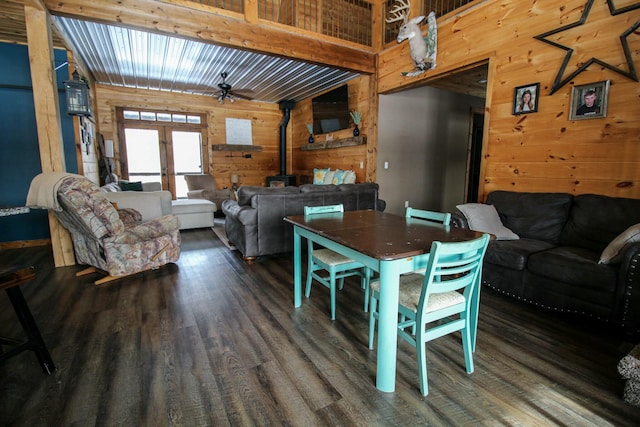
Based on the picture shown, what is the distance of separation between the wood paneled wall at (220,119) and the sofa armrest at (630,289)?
291 inches

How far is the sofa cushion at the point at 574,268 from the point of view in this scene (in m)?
1.99

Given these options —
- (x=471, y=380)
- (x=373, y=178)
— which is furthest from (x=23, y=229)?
(x=471, y=380)

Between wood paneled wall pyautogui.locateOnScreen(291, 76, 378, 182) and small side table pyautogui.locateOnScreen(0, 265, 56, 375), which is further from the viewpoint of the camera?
wood paneled wall pyautogui.locateOnScreen(291, 76, 378, 182)

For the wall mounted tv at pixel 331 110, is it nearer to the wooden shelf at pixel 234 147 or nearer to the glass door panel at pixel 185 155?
the wooden shelf at pixel 234 147

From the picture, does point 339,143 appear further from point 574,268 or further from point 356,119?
point 574,268

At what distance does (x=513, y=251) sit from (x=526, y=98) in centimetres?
170

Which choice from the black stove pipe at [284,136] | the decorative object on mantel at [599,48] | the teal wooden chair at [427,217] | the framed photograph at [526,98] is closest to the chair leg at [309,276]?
the teal wooden chair at [427,217]

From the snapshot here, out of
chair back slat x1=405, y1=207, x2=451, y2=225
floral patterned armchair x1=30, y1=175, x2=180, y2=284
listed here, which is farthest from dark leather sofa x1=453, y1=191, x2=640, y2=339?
floral patterned armchair x1=30, y1=175, x2=180, y2=284

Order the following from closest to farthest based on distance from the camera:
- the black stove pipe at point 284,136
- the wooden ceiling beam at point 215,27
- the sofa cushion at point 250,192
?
the wooden ceiling beam at point 215,27, the sofa cushion at point 250,192, the black stove pipe at point 284,136

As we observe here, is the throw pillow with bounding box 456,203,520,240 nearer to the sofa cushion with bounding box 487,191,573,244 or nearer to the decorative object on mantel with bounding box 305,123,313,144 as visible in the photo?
the sofa cushion with bounding box 487,191,573,244

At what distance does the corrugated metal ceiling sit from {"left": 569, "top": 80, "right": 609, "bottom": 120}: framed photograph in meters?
3.69

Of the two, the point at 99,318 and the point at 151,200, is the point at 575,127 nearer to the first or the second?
the point at 99,318

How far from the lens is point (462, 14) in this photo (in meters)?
3.63

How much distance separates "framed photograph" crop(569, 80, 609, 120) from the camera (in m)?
2.56
